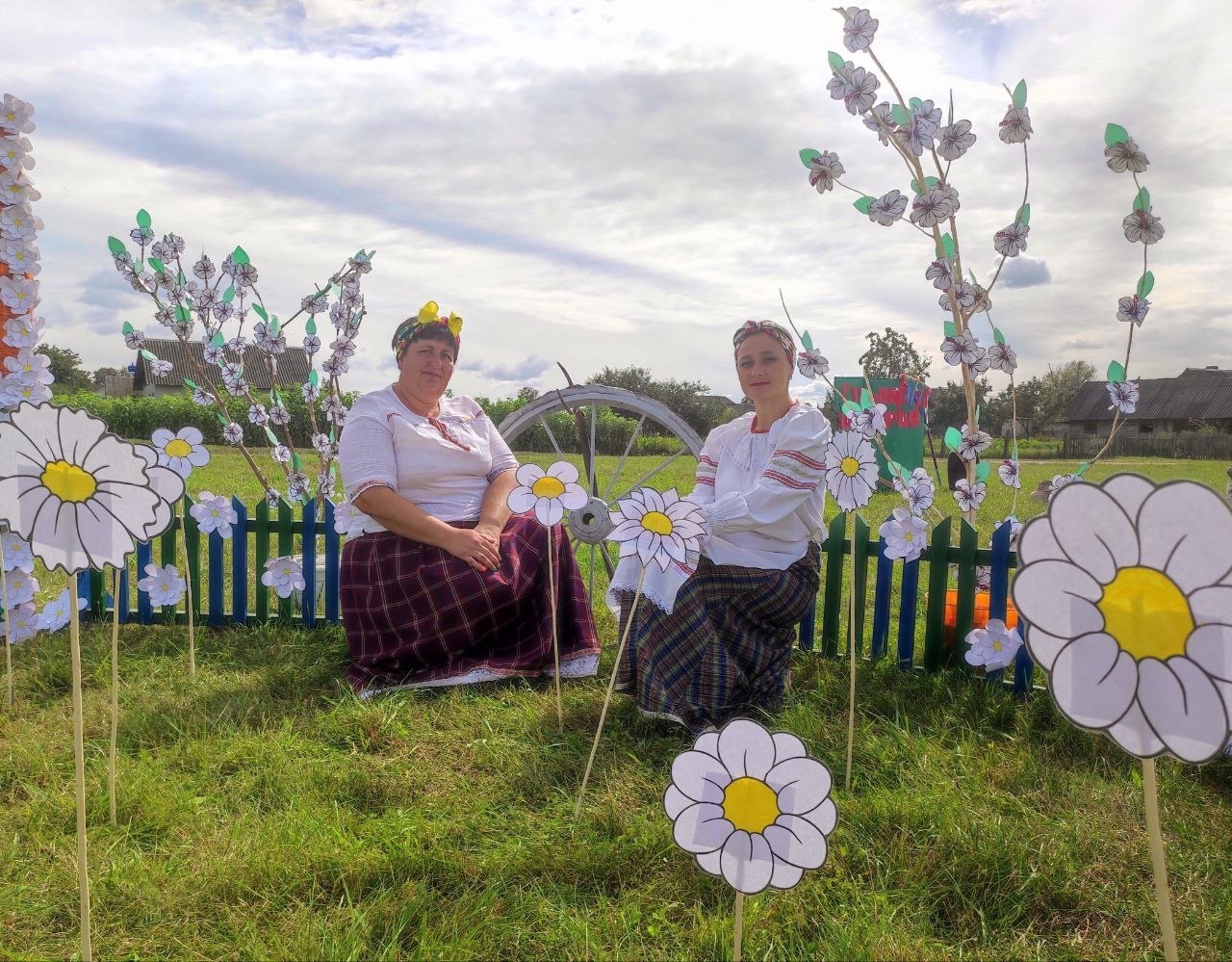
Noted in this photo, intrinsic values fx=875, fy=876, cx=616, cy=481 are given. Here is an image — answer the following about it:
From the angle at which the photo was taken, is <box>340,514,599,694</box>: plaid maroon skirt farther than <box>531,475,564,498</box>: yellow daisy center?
Yes

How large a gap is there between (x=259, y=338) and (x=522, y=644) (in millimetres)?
2386

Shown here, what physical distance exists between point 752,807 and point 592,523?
256 centimetres

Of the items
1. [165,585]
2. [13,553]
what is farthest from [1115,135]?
[13,553]

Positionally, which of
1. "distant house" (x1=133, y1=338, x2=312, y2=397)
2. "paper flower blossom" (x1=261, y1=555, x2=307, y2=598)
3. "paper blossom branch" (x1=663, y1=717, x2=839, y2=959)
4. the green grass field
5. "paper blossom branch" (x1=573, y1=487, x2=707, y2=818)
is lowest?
the green grass field

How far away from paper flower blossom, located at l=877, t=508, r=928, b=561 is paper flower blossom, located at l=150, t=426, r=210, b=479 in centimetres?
263

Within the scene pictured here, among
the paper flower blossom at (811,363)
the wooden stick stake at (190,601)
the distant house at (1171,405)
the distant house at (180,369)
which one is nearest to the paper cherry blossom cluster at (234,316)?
the wooden stick stake at (190,601)

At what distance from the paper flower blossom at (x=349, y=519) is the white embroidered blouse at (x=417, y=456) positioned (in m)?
0.04

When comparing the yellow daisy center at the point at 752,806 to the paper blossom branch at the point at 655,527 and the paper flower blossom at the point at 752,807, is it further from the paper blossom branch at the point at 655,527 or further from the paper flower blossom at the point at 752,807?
the paper blossom branch at the point at 655,527

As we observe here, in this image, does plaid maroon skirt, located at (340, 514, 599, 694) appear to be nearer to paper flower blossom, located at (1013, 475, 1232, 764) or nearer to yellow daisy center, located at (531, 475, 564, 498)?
yellow daisy center, located at (531, 475, 564, 498)

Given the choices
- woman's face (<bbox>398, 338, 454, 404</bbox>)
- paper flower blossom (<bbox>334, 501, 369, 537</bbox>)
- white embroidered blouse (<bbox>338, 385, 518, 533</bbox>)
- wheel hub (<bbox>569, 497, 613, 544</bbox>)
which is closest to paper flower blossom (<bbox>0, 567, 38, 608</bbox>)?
paper flower blossom (<bbox>334, 501, 369, 537</bbox>)

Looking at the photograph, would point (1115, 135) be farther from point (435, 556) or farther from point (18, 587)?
point (18, 587)

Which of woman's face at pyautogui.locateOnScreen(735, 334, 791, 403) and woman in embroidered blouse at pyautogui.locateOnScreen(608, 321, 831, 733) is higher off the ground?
woman's face at pyautogui.locateOnScreen(735, 334, 791, 403)

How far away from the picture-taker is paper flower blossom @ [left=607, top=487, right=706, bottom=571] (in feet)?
8.27

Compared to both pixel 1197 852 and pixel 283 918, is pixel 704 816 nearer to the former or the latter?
pixel 283 918
